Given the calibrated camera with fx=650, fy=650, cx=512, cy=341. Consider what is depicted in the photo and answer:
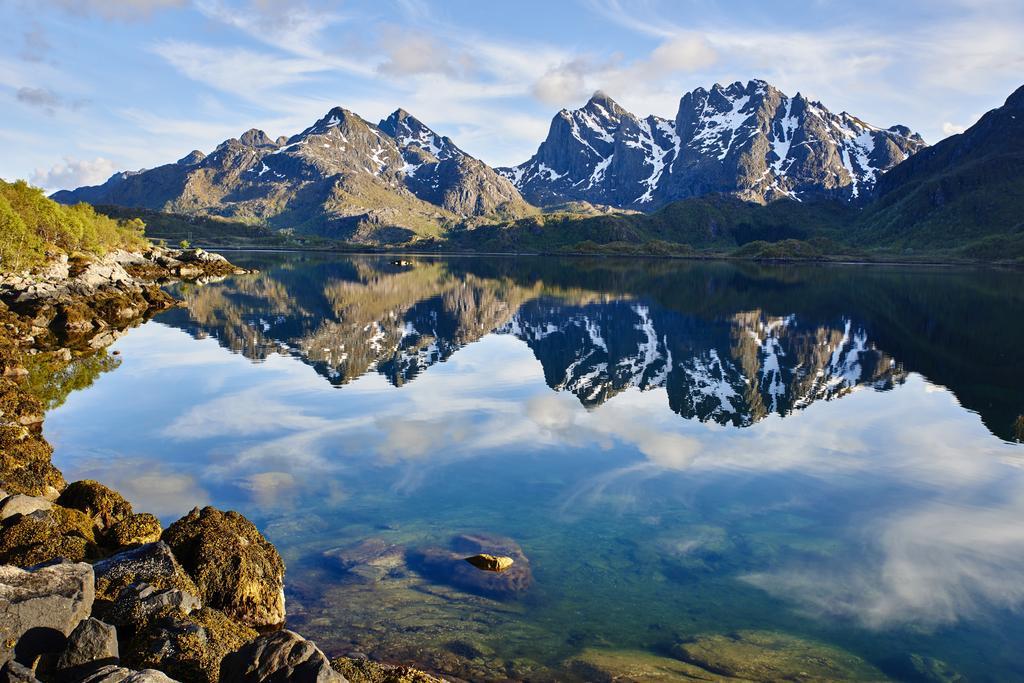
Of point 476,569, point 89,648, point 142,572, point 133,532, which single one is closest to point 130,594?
point 142,572

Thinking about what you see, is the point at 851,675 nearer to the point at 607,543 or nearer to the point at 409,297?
the point at 607,543

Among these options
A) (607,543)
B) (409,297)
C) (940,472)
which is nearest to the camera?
(607,543)

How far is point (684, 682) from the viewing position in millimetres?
13477

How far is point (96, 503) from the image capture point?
1822cm

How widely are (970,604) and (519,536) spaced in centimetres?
1218

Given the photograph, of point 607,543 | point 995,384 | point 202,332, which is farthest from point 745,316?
point 607,543

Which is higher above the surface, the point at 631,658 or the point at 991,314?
the point at 991,314

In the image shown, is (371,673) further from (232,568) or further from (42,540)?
(42,540)

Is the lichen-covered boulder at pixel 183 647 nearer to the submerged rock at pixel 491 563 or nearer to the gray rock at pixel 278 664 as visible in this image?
the gray rock at pixel 278 664

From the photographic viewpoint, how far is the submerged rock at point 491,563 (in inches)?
709

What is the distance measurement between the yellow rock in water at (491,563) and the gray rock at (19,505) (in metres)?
11.1

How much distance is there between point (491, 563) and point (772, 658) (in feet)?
24.2

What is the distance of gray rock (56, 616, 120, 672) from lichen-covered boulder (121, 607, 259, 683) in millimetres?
448

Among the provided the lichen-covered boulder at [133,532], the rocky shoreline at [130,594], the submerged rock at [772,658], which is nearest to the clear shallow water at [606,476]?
the submerged rock at [772,658]
